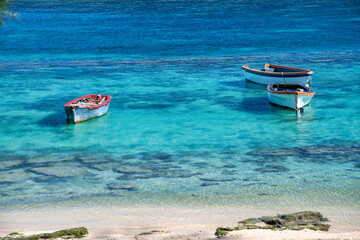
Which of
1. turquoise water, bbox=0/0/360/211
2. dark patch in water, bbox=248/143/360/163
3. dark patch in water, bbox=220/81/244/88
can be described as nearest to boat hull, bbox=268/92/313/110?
turquoise water, bbox=0/0/360/211

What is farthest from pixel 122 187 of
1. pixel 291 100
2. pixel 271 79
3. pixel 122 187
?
pixel 271 79

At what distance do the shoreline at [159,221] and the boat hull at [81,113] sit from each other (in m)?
10.8

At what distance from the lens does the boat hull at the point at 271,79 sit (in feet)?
96.6

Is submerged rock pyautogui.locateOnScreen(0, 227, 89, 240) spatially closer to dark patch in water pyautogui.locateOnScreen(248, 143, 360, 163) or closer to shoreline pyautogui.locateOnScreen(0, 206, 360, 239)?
shoreline pyautogui.locateOnScreen(0, 206, 360, 239)

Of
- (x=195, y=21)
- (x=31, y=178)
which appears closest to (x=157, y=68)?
(x=31, y=178)

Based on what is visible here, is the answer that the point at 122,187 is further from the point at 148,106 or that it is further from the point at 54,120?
the point at 148,106

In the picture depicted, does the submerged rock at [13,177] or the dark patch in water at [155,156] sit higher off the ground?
the submerged rock at [13,177]

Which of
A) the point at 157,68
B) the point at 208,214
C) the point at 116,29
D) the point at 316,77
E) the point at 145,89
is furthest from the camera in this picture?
the point at 116,29

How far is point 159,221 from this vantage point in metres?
12.2

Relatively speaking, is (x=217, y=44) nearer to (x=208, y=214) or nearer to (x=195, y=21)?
(x=195, y=21)

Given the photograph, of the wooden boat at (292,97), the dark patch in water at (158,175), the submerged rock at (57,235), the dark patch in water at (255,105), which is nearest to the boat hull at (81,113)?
the dark patch in water at (255,105)

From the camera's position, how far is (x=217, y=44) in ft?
174

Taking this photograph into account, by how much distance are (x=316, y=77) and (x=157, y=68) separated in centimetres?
1302

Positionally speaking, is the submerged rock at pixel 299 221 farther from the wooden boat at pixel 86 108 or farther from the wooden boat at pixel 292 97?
the wooden boat at pixel 86 108
